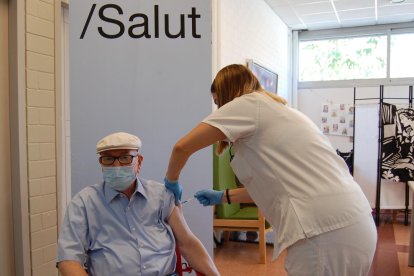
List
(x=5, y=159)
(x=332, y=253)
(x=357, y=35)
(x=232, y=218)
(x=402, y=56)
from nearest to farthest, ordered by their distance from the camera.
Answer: (x=332, y=253), (x=5, y=159), (x=232, y=218), (x=402, y=56), (x=357, y=35)

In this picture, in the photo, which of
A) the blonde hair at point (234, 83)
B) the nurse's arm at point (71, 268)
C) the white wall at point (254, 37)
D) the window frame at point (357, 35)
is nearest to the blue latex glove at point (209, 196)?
the blonde hair at point (234, 83)

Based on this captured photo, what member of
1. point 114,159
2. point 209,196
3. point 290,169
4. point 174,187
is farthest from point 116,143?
point 290,169

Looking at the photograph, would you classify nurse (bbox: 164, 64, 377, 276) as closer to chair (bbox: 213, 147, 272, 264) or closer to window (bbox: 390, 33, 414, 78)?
chair (bbox: 213, 147, 272, 264)

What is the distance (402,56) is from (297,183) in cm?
548

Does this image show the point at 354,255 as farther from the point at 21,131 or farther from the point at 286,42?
the point at 286,42

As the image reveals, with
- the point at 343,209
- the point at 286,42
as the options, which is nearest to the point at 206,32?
the point at 343,209

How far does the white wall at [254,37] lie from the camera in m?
3.96

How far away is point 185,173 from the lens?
207cm

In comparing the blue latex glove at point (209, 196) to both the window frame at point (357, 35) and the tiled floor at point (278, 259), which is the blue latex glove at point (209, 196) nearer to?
the tiled floor at point (278, 259)

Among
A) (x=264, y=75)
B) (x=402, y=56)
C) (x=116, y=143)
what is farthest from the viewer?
(x=402, y=56)

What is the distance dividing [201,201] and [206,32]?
834mm

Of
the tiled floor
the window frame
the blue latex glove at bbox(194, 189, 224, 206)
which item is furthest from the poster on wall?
the blue latex glove at bbox(194, 189, 224, 206)

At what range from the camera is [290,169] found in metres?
1.39

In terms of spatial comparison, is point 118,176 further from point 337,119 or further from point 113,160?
point 337,119
